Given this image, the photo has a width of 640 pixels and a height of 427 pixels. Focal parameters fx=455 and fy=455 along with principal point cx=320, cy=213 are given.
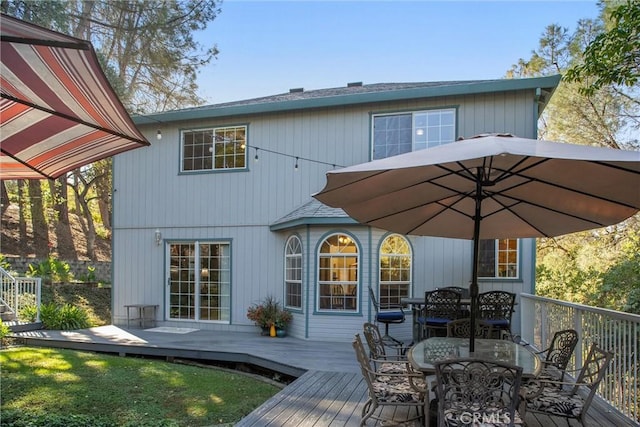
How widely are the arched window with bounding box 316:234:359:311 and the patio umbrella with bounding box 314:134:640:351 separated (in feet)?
11.5

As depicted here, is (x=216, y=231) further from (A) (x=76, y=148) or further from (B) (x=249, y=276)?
(A) (x=76, y=148)

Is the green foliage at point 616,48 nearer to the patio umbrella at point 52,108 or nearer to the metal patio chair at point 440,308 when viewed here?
the metal patio chair at point 440,308

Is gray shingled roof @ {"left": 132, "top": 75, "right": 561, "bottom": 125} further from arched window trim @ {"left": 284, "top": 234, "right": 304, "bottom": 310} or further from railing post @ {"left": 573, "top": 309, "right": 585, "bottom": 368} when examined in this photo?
railing post @ {"left": 573, "top": 309, "right": 585, "bottom": 368}

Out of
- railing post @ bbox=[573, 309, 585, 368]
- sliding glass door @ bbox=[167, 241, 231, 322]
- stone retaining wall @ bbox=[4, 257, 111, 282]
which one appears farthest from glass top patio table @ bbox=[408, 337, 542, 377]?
stone retaining wall @ bbox=[4, 257, 111, 282]

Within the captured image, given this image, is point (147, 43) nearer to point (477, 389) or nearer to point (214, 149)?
point (214, 149)

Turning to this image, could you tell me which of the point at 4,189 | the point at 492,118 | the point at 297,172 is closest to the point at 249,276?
the point at 297,172

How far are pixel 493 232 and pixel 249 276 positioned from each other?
5961 mm

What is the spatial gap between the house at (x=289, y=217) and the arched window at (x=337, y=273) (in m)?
0.02

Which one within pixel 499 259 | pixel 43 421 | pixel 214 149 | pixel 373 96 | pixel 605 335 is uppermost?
pixel 373 96

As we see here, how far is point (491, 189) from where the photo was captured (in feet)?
13.3

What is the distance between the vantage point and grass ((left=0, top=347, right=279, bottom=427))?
16.0 ft

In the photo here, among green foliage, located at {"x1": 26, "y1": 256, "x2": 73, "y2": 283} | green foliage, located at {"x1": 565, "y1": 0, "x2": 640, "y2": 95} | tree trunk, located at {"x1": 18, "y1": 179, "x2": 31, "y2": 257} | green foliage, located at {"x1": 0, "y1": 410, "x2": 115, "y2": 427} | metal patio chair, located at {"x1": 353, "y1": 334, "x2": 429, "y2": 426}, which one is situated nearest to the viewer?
metal patio chair, located at {"x1": 353, "y1": 334, "x2": 429, "y2": 426}

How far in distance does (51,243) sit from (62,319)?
A: 10634 millimetres

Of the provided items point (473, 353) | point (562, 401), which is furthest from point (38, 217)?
point (562, 401)
